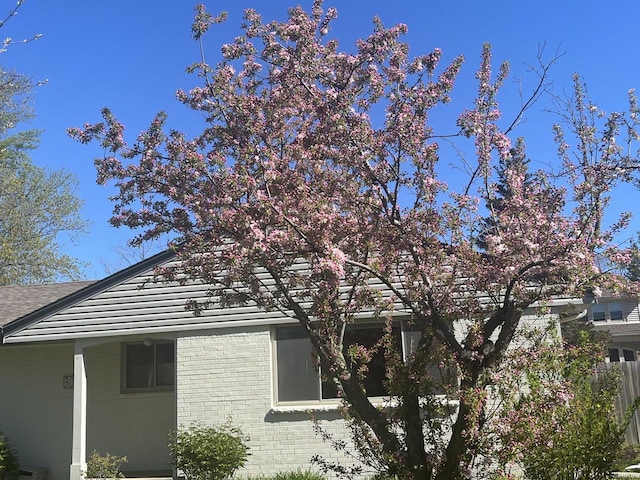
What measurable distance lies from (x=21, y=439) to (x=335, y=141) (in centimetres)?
983

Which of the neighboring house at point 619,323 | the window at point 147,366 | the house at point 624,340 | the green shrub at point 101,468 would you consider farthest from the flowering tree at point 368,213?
the neighboring house at point 619,323

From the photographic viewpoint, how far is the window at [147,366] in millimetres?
12469

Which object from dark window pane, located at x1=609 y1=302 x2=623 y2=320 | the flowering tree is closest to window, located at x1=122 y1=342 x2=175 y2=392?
the flowering tree

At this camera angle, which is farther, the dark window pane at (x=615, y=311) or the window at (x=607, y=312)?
the dark window pane at (x=615, y=311)

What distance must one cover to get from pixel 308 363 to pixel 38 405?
18.9ft

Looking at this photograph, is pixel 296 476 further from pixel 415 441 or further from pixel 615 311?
pixel 615 311

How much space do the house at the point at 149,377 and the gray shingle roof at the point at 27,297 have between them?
0.11m

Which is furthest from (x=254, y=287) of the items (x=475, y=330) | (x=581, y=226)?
(x=581, y=226)

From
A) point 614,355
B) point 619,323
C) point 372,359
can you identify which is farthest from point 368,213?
point 619,323

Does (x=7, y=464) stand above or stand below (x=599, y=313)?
below

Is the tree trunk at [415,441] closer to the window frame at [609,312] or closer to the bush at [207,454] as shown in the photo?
the bush at [207,454]

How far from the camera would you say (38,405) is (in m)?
12.6

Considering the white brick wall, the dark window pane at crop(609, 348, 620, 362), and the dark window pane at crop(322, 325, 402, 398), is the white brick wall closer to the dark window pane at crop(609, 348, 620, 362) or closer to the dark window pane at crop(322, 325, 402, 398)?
the dark window pane at crop(322, 325, 402, 398)

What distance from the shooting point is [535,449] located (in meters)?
5.30
